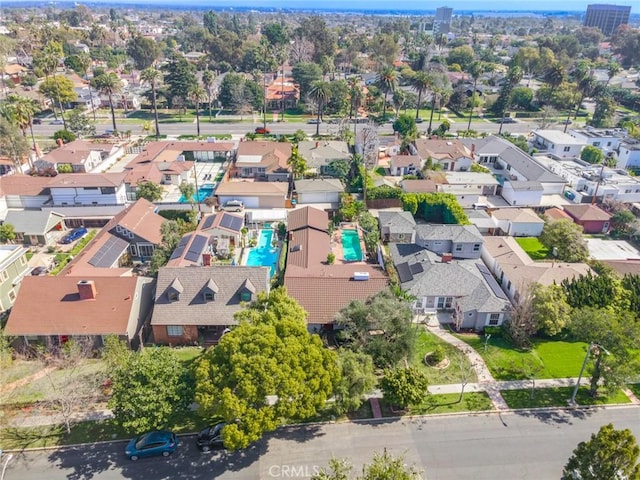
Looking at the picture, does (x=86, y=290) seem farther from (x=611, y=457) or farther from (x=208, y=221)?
(x=611, y=457)

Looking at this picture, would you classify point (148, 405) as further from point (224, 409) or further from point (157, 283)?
point (157, 283)

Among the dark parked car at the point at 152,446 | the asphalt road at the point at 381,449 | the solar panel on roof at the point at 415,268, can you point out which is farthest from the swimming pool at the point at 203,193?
the asphalt road at the point at 381,449

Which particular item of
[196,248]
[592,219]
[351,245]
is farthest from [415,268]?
[592,219]

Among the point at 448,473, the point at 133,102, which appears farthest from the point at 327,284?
the point at 133,102

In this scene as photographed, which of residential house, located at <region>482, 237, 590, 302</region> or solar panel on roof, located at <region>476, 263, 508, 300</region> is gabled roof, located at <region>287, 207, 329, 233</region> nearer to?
solar panel on roof, located at <region>476, 263, 508, 300</region>

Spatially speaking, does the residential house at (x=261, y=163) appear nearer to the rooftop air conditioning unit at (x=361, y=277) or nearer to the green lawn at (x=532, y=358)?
the rooftop air conditioning unit at (x=361, y=277)
